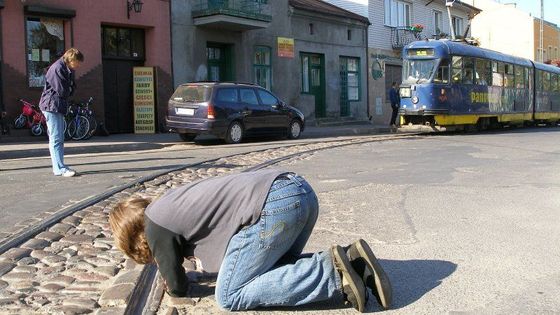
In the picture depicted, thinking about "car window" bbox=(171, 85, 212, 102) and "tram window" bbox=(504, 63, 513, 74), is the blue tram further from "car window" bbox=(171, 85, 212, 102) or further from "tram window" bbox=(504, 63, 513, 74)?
"car window" bbox=(171, 85, 212, 102)

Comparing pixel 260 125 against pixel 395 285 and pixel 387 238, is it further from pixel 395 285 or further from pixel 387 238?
pixel 395 285

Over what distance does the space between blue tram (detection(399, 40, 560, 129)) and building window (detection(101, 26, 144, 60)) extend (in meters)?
9.51

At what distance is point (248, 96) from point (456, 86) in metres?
8.57

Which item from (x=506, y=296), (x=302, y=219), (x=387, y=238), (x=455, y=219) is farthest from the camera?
(x=455, y=219)

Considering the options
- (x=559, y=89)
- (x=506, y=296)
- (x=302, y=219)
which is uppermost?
(x=559, y=89)

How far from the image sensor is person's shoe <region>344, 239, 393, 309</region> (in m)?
3.72

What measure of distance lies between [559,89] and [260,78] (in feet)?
57.9

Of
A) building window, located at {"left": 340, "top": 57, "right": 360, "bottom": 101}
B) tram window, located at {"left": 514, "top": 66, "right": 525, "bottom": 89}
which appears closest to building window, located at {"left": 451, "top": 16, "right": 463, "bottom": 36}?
building window, located at {"left": 340, "top": 57, "right": 360, "bottom": 101}

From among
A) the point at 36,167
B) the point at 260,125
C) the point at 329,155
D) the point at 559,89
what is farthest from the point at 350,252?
the point at 559,89

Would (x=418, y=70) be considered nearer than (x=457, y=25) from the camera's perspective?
Yes

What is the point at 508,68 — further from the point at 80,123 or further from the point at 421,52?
the point at 80,123

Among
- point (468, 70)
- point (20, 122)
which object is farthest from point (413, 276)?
point (468, 70)

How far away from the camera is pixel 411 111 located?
22156 millimetres

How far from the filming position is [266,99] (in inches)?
716
